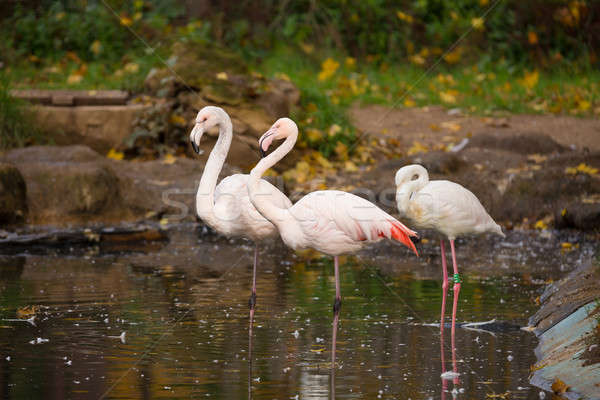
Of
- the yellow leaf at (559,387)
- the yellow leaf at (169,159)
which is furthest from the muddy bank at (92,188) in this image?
the yellow leaf at (559,387)

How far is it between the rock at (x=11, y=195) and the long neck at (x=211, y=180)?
3392mm

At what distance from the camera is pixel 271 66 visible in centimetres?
1554

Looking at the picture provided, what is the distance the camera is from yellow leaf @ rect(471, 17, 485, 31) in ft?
51.3

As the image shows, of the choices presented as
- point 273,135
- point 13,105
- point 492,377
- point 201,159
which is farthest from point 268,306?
point 13,105

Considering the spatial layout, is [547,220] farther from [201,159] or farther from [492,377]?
[492,377]

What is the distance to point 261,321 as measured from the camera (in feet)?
20.4

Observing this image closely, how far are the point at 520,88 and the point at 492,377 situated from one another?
10123 mm

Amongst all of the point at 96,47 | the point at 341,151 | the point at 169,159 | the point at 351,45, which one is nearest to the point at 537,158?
the point at 341,151

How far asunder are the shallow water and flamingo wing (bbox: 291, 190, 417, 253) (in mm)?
619

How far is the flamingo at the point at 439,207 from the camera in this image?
20.6ft

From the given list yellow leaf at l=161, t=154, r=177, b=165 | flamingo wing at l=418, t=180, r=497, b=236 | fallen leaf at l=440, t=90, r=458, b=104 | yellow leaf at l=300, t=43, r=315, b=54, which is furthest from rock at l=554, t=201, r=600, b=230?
yellow leaf at l=300, t=43, r=315, b=54

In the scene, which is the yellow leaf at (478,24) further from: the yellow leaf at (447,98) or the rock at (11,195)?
the rock at (11,195)

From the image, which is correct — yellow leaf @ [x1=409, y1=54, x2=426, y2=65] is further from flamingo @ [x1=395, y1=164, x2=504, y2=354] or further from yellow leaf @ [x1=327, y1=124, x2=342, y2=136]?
flamingo @ [x1=395, y1=164, x2=504, y2=354]

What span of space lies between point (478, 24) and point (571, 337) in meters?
11.4
